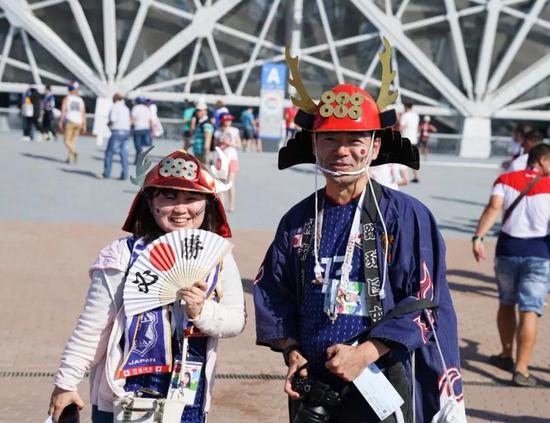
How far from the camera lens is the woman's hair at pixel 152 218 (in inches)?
155

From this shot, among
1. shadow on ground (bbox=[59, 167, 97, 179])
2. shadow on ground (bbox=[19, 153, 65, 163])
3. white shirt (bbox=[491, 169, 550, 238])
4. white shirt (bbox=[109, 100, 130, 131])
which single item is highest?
white shirt (bbox=[109, 100, 130, 131])

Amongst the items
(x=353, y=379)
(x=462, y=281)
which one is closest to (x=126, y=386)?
(x=353, y=379)

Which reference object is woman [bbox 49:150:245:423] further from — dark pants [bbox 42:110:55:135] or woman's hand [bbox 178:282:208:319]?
dark pants [bbox 42:110:55:135]

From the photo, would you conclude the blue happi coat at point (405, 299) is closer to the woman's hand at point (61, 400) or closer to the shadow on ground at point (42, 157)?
the woman's hand at point (61, 400)

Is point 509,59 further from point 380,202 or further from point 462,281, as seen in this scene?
point 380,202

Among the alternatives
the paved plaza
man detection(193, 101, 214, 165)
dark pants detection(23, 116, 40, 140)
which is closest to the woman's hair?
the paved plaza

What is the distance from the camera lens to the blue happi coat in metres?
3.71

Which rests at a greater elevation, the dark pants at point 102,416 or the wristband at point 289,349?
the wristband at point 289,349

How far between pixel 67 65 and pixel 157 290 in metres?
31.7

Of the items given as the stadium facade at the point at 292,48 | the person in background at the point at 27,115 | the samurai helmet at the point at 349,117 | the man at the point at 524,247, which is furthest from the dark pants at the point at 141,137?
the samurai helmet at the point at 349,117

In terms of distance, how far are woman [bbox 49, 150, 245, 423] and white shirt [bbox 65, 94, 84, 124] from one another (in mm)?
17167

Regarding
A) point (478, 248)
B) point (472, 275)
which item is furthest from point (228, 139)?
point (478, 248)

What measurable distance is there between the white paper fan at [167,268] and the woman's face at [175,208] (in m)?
0.15

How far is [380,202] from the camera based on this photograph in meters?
3.89
